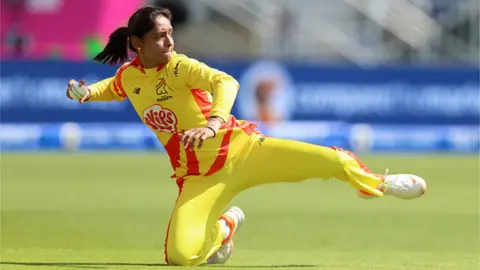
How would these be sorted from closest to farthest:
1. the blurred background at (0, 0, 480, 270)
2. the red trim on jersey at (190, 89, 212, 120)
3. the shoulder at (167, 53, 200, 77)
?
1. the shoulder at (167, 53, 200, 77)
2. the red trim on jersey at (190, 89, 212, 120)
3. the blurred background at (0, 0, 480, 270)

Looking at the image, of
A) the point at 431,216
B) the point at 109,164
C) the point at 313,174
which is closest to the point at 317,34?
the point at 109,164

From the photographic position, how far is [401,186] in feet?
25.9

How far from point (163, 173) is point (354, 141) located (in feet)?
18.4

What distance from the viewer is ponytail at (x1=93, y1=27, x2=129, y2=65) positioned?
8031 mm

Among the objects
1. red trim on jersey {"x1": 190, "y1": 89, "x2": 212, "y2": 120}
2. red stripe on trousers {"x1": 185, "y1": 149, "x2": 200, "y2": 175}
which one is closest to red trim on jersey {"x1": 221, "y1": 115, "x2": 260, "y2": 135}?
red trim on jersey {"x1": 190, "y1": 89, "x2": 212, "y2": 120}

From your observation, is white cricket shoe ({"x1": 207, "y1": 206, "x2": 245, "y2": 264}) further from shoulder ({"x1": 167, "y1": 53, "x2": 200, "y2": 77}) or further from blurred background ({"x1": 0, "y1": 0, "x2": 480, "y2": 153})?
blurred background ({"x1": 0, "y1": 0, "x2": 480, "y2": 153})

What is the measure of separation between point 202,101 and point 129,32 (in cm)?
71

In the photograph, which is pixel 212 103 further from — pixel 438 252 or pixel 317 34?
pixel 317 34

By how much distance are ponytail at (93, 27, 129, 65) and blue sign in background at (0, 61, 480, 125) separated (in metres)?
13.9

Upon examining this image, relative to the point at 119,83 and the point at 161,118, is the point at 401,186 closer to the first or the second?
the point at 161,118

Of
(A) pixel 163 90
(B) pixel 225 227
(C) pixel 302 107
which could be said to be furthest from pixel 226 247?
(C) pixel 302 107

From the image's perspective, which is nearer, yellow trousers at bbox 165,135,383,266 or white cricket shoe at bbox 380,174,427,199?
yellow trousers at bbox 165,135,383,266

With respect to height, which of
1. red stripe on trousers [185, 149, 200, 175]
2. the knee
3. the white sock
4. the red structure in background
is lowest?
the red structure in background

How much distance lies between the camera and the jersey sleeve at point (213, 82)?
7129mm
